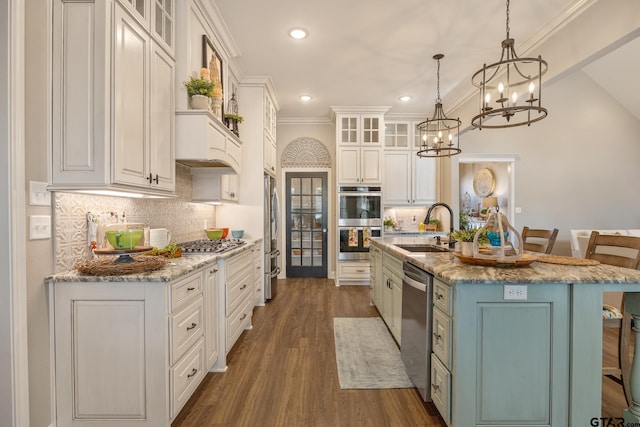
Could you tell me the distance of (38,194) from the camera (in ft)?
5.19

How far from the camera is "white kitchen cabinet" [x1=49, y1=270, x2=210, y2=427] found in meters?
1.62

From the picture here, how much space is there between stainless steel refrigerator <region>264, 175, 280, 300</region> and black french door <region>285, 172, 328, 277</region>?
138 cm

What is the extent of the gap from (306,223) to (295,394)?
394 centimetres

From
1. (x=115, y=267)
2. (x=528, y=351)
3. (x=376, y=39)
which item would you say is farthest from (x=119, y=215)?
(x=376, y=39)

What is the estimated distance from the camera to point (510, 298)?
159cm

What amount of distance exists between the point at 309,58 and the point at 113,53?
2.46 meters

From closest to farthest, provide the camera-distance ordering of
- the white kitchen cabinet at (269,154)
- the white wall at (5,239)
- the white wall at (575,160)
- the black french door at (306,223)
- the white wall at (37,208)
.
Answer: the white wall at (5,239) → the white wall at (37,208) → the white kitchen cabinet at (269,154) → the black french door at (306,223) → the white wall at (575,160)

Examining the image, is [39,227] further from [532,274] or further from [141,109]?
[532,274]

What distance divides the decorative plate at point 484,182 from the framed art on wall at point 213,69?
738 centimetres

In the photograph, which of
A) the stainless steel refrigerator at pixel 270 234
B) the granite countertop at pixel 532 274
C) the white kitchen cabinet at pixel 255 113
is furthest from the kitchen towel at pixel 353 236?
the granite countertop at pixel 532 274

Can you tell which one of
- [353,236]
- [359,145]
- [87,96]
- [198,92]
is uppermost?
[359,145]

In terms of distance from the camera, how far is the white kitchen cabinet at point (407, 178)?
5.77 m

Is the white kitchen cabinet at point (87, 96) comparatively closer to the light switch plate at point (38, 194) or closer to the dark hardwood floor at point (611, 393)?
the light switch plate at point (38, 194)

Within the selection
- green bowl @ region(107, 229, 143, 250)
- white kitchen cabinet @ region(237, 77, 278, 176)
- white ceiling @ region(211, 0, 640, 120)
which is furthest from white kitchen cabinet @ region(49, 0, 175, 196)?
white kitchen cabinet @ region(237, 77, 278, 176)
